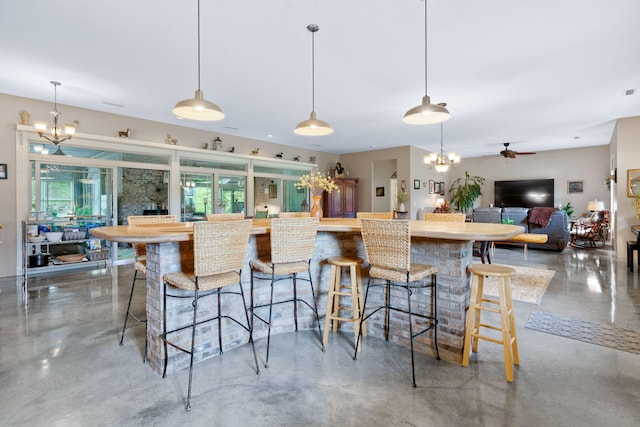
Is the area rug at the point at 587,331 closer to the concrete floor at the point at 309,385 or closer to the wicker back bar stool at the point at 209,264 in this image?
the concrete floor at the point at 309,385

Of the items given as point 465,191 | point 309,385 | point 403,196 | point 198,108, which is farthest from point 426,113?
point 465,191

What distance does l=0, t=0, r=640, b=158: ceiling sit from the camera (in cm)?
273

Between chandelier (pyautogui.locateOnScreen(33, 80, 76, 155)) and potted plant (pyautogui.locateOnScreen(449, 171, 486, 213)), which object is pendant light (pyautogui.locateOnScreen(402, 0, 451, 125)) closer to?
chandelier (pyautogui.locateOnScreen(33, 80, 76, 155))

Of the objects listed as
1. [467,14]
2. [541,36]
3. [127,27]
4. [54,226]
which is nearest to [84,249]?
[54,226]

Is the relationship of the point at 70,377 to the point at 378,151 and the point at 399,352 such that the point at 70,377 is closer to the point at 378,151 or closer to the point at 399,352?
the point at 399,352

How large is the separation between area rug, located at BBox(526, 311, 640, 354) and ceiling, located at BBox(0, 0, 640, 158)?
2788mm

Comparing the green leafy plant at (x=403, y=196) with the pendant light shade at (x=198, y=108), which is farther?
the green leafy plant at (x=403, y=196)

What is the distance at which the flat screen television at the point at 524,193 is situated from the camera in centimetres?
1014

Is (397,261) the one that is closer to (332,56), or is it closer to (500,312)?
(500,312)

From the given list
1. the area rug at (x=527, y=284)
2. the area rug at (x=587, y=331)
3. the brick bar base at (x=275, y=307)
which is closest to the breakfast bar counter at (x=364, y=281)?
the brick bar base at (x=275, y=307)

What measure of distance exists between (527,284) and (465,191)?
22.7ft

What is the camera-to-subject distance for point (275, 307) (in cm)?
281

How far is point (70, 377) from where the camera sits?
212cm

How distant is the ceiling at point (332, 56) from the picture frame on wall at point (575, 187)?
440 cm
